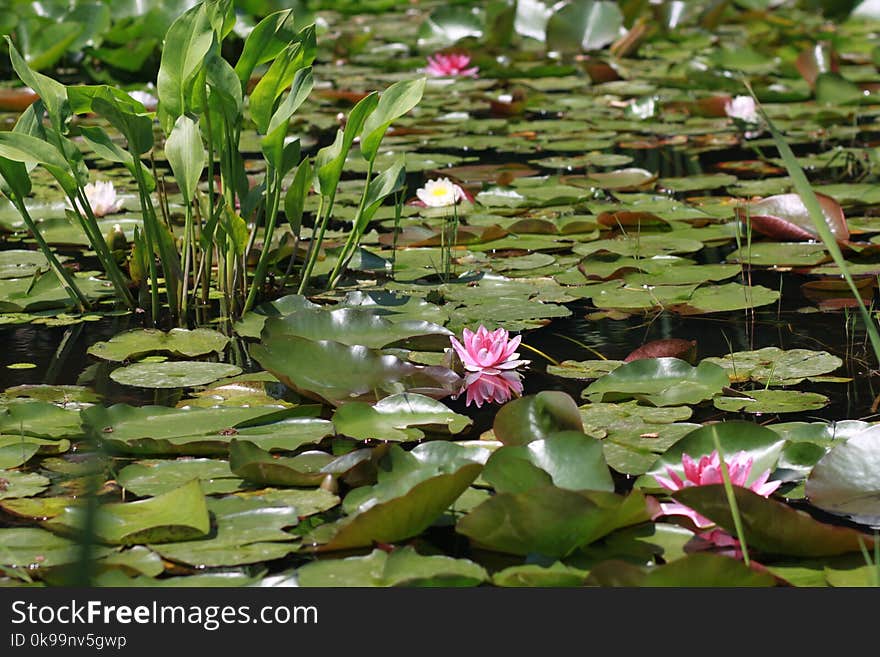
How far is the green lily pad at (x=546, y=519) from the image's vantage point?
1220 mm

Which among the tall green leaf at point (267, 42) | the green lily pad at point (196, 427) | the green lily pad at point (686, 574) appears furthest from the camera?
the tall green leaf at point (267, 42)

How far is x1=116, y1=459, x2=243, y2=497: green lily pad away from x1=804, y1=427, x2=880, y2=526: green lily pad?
2.25 feet

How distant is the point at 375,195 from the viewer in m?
2.21

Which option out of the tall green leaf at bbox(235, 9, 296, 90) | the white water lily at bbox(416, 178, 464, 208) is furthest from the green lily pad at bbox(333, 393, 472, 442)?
the white water lily at bbox(416, 178, 464, 208)

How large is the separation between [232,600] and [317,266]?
1.46 m

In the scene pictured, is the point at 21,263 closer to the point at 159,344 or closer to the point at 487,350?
the point at 159,344

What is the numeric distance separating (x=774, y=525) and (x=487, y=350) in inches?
27.3

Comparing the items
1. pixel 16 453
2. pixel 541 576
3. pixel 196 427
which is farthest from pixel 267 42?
pixel 541 576

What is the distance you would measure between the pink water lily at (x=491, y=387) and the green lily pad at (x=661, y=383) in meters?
0.12

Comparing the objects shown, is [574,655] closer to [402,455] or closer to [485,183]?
[402,455]

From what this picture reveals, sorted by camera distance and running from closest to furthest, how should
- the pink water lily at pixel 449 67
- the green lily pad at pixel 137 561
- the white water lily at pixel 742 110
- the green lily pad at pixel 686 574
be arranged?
the green lily pad at pixel 686 574 → the green lily pad at pixel 137 561 → the white water lily at pixel 742 110 → the pink water lily at pixel 449 67

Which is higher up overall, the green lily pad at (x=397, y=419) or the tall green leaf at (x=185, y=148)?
the tall green leaf at (x=185, y=148)

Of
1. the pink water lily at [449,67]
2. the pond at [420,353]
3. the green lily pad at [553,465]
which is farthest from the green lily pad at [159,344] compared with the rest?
the pink water lily at [449,67]

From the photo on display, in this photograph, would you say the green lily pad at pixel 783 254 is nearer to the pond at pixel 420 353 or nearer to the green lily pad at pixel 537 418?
the pond at pixel 420 353
